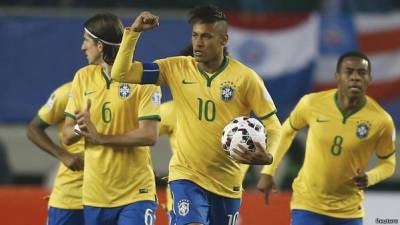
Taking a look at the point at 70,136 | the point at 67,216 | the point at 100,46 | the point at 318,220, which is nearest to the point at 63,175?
the point at 67,216

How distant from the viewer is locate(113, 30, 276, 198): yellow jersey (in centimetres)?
898

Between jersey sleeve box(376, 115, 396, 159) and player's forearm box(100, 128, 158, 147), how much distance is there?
234 centimetres

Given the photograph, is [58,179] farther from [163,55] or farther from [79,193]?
[163,55]

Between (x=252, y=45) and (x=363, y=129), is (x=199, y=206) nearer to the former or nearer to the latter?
(x=363, y=129)

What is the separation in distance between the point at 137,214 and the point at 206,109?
907 mm

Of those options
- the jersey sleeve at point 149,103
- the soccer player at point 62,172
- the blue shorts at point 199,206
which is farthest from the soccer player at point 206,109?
the soccer player at point 62,172

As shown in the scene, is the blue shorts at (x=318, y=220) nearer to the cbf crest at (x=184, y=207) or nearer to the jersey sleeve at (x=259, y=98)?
the jersey sleeve at (x=259, y=98)

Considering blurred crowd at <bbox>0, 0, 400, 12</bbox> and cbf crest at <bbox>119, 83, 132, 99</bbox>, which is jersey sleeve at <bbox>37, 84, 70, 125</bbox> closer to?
cbf crest at <bbox>119, 83, 132, 99</bbox>

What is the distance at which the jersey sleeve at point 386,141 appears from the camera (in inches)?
406

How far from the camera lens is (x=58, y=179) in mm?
9938

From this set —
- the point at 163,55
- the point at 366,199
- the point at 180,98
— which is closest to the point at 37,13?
the point at 163,55

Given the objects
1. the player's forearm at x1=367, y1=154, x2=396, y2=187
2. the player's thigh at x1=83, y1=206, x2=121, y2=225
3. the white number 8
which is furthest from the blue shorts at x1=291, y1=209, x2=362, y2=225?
the player's thigh at x1=83, y1=206, x2=121, y2=225

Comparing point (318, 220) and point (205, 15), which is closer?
point (205, 15)

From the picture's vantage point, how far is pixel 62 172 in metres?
9.94
